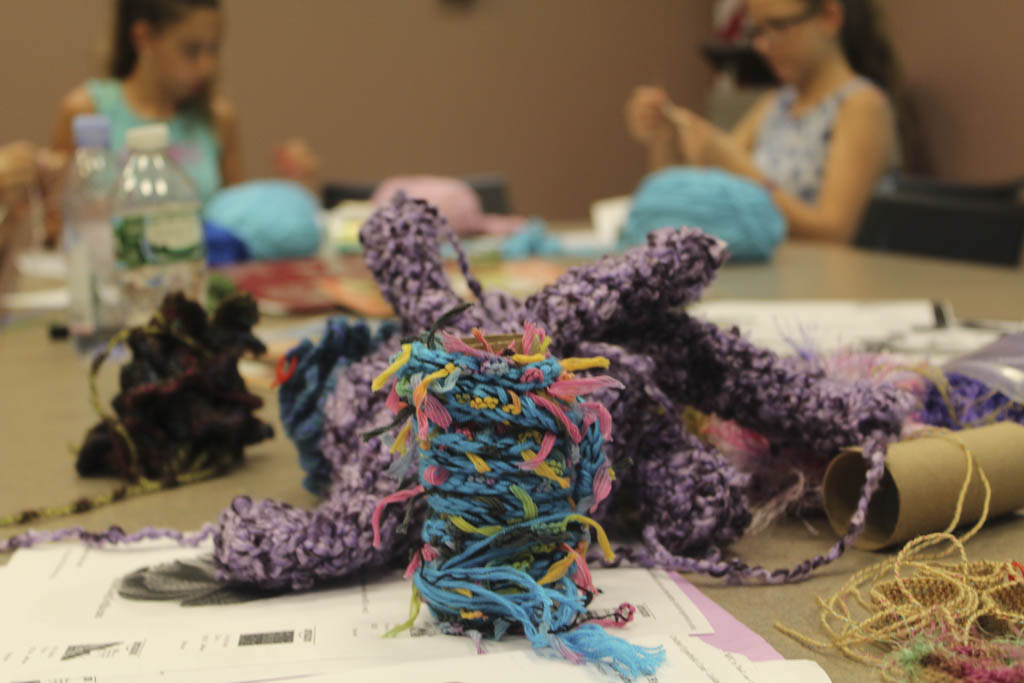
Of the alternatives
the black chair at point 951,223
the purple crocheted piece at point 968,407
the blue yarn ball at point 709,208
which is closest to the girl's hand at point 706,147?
the black chair at point 951,223

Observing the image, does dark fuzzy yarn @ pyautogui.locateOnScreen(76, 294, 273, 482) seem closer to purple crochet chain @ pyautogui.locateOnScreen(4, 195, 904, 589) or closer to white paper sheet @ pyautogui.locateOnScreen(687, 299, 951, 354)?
purple crochet chain @ pyautogui.locateOnScreen(4, 195, 904, 589)

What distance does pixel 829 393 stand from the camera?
23.6 inches

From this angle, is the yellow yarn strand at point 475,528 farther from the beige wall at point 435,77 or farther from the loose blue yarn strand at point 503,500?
the beige wall at point 435,77

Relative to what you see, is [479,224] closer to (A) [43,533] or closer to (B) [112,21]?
(B) [112,21]

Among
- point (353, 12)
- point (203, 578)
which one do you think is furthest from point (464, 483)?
point (353, 12)

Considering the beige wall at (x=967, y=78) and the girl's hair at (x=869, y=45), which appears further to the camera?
the beige wall at (x=967, y=78)

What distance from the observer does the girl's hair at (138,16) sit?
2125 mm

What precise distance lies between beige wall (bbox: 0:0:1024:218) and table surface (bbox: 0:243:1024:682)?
5.41ft

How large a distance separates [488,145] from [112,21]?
1790mm

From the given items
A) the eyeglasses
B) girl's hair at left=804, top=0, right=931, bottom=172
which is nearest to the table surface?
the eyeglasses

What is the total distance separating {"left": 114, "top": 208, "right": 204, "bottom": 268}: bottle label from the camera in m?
0.96

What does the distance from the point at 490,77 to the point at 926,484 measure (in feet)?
11.2

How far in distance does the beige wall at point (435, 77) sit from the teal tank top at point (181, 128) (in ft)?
3.35

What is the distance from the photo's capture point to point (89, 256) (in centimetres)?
115
